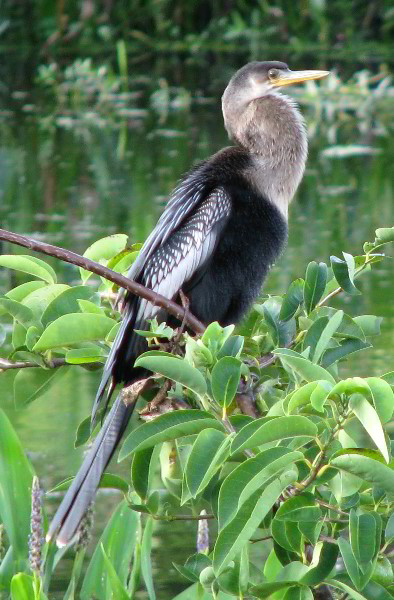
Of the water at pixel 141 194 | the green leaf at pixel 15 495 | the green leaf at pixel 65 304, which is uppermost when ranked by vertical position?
the green leaf at pixel 65 304

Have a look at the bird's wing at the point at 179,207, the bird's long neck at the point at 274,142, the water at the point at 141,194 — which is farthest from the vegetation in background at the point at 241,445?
the water at the point at 141,194

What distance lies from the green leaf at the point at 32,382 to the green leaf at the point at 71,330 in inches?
7.6

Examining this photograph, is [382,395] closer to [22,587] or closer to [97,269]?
[97,269]

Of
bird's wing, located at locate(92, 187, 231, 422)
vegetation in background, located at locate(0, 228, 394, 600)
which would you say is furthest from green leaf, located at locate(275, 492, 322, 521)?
bird's wing, located at locate(92, 187, 231, 422)

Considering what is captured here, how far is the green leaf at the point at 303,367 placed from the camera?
1887 mm

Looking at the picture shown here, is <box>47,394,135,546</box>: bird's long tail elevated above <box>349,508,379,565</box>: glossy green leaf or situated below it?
below

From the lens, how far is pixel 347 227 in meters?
7.17

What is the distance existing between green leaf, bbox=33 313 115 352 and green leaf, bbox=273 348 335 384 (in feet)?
1.44

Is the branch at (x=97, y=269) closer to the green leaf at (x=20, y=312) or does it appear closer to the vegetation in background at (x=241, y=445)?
the vegetation in background at (x=241, y=445)

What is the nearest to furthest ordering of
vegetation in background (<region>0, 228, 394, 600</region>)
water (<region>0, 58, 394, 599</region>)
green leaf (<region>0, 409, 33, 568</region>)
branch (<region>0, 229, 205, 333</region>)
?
1. vegetation in background (<region>0, 228, 394, 600</region>)
2. branch (<region>0, 229, 205, 333</region>)
3. green leaf (<region>0, 409, 33, 568</region>)
4. water (<region>0, 58, 394, 599</region>)

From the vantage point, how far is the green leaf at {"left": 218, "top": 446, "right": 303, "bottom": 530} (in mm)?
1783

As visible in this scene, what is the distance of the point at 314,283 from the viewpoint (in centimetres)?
234

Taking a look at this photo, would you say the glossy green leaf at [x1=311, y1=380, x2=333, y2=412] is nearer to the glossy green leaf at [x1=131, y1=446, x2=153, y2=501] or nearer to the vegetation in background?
the vegetation in background

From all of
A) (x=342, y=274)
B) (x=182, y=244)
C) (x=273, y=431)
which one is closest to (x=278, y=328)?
(x=342, y=274)
